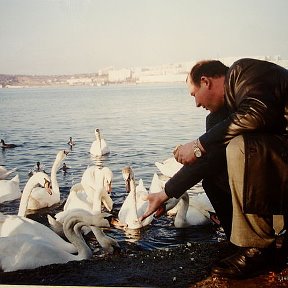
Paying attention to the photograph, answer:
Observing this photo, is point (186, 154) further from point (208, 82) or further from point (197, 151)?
point (208, 82)

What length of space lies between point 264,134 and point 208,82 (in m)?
0.52

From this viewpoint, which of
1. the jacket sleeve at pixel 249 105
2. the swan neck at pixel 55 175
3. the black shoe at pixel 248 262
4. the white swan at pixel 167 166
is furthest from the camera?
the swan neck at pixel 55 175

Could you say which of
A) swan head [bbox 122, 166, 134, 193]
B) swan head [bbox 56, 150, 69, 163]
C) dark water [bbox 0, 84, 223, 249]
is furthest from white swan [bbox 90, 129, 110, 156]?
swan head [bbox 122, 166, 134, 193]

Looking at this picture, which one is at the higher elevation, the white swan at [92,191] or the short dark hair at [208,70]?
the short dark hair at [208,70]

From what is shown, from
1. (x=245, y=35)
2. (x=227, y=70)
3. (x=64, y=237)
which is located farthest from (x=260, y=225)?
(x=64, y=237)

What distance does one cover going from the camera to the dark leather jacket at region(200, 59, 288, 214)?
7.07 feet

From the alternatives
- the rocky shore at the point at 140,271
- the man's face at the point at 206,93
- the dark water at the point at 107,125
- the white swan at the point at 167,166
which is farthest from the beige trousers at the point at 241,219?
the white swan at the point at 167,166

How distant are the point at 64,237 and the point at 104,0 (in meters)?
1.91

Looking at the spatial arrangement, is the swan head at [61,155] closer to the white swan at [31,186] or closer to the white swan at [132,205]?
the white swan at [31,186]

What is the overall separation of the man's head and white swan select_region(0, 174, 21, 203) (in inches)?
69.1

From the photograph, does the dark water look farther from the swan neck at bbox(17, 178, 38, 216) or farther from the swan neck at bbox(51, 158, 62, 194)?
the swan neck at bbox(17, 178, 38, 216)

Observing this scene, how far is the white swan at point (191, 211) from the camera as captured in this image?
3480 mm

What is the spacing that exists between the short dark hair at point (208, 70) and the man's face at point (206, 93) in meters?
0.02

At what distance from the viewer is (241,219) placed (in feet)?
7.36
